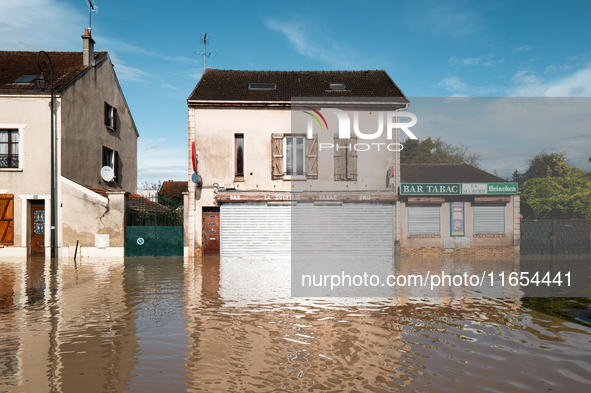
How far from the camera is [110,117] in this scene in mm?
21484

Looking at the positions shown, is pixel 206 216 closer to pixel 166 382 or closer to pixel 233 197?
pixel 233 197

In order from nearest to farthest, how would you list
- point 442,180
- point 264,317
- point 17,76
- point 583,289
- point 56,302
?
1. point 264,317
2. point 56,302
3. point 583,289
4. point 17,76
5. point 442,180

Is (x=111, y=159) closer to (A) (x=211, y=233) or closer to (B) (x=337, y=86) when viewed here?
(A) (x=211, y=233)

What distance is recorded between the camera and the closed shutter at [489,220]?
18906 millimetres

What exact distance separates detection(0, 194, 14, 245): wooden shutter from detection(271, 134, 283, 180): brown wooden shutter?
36.7 feet

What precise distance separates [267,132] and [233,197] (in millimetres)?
3272

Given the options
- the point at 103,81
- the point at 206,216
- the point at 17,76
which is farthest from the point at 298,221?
the point at 17,76

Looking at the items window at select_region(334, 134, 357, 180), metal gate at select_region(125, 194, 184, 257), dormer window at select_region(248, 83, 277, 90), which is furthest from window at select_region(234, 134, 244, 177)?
window at select_region(334, 134, 357, 180)

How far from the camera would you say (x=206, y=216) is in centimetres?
1725

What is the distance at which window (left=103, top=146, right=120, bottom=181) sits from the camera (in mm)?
20933

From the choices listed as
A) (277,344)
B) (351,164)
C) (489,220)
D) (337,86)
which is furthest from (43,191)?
(489,220)

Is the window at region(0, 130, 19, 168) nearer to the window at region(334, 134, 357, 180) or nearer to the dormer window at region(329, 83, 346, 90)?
the window at region(334, 134, 357, 180)

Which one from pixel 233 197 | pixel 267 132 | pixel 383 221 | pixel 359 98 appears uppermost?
pixel 359 98

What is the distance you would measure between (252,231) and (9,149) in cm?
1106
